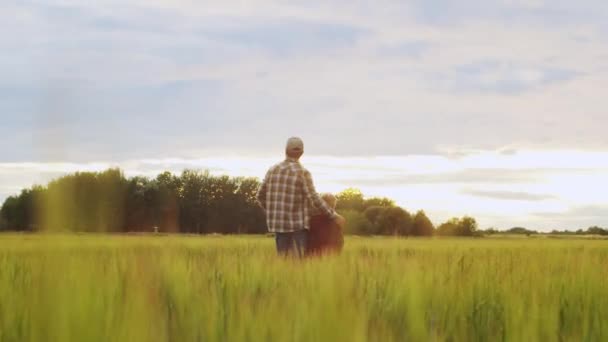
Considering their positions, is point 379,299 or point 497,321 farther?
point 379,299

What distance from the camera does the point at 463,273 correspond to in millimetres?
5020

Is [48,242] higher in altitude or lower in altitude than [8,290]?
higher

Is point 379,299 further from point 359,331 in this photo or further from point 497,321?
point 359,331

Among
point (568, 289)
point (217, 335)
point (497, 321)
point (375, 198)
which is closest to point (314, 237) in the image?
point (568, 289)

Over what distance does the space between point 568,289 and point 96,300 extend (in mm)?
2789

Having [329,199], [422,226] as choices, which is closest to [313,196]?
[329,199]

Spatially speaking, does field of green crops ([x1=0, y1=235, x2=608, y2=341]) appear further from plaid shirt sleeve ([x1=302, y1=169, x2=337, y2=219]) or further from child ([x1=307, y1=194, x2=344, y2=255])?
child ([x1=307, y1=194, x2=344, y2=255])

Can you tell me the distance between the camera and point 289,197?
30.3ft

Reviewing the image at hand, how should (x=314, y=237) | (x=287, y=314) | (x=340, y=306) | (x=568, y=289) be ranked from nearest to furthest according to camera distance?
(x=340, y=306) < (x=287, y=314) < (x=568, y=289) < (x=314, y=237)

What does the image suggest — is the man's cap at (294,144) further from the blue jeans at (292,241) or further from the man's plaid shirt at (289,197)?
the blue jeans at (292,241)

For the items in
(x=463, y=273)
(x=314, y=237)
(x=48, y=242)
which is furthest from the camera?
(x=314, y=237)

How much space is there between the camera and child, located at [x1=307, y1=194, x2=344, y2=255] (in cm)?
903

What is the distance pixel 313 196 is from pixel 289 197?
390mm

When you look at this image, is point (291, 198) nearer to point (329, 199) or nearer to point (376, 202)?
point (329, 199)
